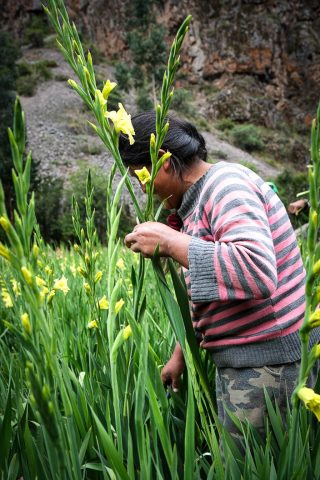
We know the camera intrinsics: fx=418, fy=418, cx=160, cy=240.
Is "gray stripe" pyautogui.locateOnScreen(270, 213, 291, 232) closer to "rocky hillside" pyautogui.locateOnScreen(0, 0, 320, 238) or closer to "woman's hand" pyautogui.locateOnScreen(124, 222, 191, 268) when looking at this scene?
"woman's hand" pyautogui.locateOnScreen(124, 222, 191, 268)

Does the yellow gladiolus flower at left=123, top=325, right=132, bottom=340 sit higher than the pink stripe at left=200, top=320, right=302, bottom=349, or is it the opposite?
the yellow gladiolus flower at left=123, top=325, right=132, bottom=340

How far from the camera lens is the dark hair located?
903 mm

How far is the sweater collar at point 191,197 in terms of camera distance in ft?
2.95

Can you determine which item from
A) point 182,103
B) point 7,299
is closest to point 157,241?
point 7,299

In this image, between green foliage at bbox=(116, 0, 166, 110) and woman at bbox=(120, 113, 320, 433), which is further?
green foliage at bbox=(116, 0, 166, 110)

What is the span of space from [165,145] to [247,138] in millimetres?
22787

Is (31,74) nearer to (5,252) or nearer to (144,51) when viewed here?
(144,51)

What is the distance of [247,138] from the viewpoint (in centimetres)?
2256

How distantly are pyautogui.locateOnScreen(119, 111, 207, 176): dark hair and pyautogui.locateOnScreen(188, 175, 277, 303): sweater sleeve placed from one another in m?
0.21

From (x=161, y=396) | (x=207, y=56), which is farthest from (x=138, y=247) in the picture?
(x=207, y=56)

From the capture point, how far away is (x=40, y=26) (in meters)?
29.1

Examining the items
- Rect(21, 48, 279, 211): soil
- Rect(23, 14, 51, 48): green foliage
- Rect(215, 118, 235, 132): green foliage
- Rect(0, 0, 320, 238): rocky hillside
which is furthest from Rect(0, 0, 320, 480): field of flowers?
Rect(23, 14, 51, 48): green foliage

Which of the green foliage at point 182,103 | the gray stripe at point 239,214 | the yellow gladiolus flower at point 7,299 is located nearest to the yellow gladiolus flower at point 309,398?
the gray stripe at point 239,214

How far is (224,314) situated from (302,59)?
3077cm
